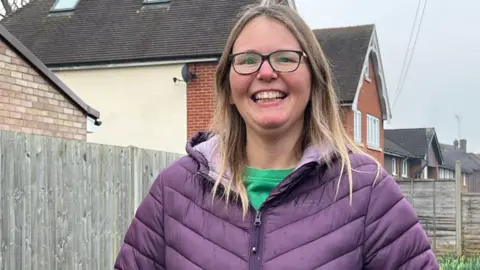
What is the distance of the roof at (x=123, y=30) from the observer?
1436cm

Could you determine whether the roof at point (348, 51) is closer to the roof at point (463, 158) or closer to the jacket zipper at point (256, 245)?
the jacket zipper at point (256, 245)

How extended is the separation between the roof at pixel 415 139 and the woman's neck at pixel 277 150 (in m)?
41.7

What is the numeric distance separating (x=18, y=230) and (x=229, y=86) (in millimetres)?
3114

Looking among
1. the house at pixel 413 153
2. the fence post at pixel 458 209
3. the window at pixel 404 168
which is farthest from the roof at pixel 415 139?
the fence post at pixel 458 209

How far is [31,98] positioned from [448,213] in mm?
8138

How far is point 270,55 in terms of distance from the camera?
6.05ft

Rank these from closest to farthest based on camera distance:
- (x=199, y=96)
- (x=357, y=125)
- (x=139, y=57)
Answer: (x=199, y=96) < (x=139, y=57) < (x=357, y=125)

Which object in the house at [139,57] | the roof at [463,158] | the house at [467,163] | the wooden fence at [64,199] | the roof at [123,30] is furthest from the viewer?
the house at [467,163]

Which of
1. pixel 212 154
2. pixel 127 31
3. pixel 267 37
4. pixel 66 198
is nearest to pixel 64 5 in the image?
pixel 127 31

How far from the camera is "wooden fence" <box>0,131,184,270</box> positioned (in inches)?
181

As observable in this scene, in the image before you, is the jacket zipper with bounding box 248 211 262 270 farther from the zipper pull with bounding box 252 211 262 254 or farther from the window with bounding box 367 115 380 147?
the window with bounding box 367 115 380 147

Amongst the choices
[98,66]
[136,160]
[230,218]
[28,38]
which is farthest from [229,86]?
[28,38]

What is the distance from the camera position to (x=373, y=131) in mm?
24266

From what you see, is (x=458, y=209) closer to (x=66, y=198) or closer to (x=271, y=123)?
(x=66, y=198)
